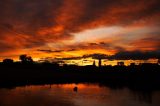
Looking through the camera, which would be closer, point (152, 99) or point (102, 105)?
point (102, 105)

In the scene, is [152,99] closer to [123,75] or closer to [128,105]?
[128,105]

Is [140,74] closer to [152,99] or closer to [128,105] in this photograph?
[152,99]

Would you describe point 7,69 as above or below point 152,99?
above

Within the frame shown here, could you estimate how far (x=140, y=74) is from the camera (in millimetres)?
185250

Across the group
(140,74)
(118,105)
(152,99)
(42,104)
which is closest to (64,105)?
(42,104)

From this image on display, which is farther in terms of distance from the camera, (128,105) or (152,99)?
(152,99)

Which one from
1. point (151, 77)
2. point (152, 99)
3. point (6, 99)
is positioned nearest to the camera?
point (6, 99)

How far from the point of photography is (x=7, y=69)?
586 feet

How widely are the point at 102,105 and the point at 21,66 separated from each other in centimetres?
13735

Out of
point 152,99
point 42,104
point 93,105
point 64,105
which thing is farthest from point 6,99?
point 152,99

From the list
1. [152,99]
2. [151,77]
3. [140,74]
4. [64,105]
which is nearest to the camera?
[64,105]

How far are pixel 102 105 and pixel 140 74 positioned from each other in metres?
122

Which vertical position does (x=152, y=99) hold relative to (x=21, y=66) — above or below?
below

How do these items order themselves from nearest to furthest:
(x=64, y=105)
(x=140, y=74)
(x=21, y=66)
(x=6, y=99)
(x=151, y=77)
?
1. (x=64, y=105)
2. (x=6, y=99)
3. (x=151, y=77)
4. (x=140, y=74)
5. (x=21, y=66)
